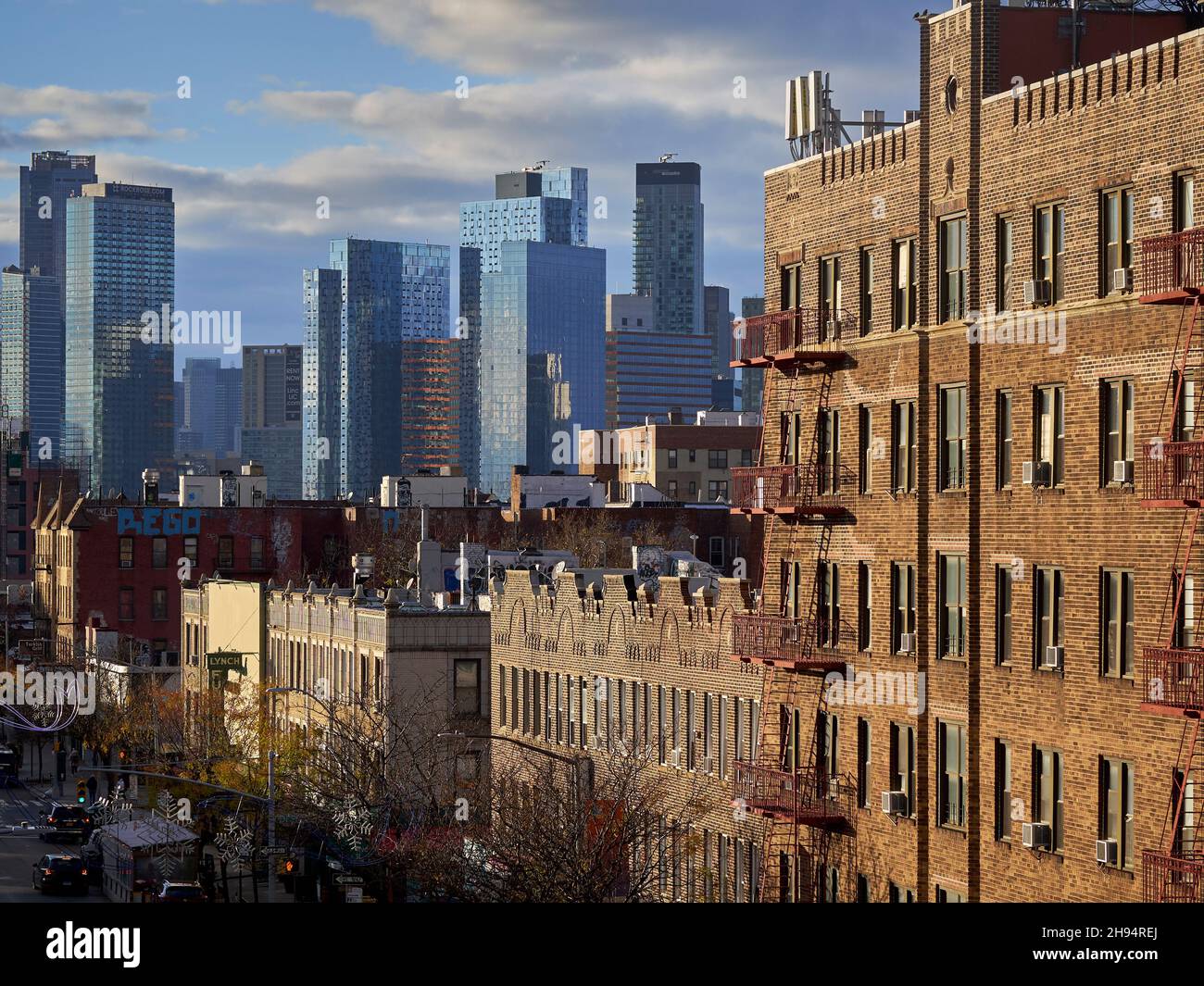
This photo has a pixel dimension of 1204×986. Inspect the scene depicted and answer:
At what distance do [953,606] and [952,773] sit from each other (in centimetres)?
312

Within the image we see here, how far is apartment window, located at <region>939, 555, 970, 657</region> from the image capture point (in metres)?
39.3

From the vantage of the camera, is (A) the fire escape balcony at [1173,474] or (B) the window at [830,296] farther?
(B) the window at [830,296]

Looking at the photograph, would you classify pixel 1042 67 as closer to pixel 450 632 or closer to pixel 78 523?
pixel 450 632

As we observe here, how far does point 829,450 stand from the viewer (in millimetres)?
45031

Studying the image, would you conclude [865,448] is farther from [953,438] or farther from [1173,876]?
[1173,876]

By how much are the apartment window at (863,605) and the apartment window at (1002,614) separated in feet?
16.0

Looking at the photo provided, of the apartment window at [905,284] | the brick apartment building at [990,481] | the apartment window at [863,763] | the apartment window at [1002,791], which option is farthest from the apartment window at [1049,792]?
the apartment window at [905,284]

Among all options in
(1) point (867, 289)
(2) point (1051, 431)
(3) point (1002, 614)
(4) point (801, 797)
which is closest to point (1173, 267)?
(2) point (1051, 431)

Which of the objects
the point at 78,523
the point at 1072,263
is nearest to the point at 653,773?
the point at 1072,263

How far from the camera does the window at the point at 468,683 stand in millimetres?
72625

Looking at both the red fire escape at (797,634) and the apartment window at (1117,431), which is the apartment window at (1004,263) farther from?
the red fire escape at (797,634)

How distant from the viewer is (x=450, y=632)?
72812mm


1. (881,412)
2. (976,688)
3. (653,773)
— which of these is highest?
(881,412)
